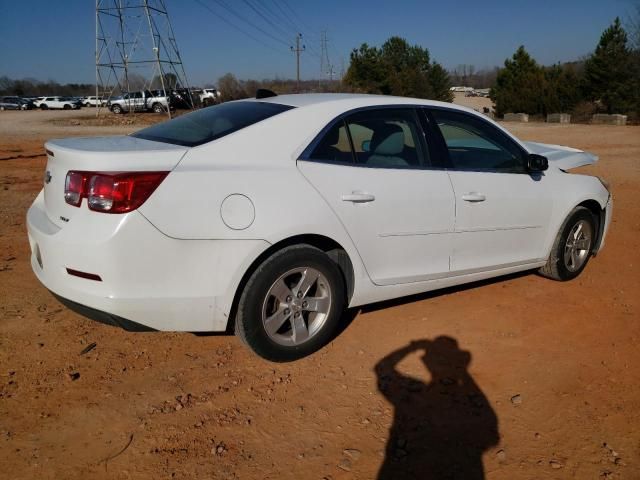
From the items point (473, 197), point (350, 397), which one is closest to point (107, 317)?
point (350, 397)

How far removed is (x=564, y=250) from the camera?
15.0ft

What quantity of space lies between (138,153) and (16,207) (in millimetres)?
5675

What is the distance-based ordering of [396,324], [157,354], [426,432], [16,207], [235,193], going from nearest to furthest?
[426,432], [235,193], [157,354], [396,324], [16,207]

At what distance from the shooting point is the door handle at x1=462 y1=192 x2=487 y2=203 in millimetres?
3717

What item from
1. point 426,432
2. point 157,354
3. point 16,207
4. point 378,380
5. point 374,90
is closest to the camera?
point 426,432

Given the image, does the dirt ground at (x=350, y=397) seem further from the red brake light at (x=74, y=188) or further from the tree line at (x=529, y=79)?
the tree line at (x=529, y=79)

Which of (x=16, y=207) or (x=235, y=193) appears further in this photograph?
(x=16, y=207)

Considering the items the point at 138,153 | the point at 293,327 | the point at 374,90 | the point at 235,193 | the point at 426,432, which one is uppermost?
the point at 374,90

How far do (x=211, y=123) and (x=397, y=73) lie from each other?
55.6 meters

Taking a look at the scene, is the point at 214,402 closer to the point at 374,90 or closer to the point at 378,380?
the point at 378,380

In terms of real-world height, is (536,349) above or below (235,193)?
below

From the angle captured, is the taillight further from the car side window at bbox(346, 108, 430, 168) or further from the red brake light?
the car side window at bbox(346, 108, 430, 168)

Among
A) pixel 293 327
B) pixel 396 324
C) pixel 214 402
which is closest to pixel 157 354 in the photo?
pixel 214 402

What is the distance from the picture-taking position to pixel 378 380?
121 inches
